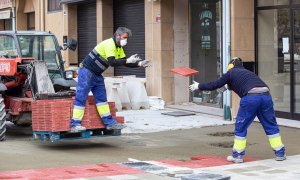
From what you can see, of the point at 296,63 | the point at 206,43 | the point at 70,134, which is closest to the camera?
the point at 70,134

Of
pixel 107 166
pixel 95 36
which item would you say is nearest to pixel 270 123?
pixel 107 166

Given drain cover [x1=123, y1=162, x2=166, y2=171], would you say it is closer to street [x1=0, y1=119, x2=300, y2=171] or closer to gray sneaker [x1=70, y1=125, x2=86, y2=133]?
street [x1=0, y1=119, x2=300, y2=171]

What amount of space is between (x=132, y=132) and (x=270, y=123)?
13.8ft

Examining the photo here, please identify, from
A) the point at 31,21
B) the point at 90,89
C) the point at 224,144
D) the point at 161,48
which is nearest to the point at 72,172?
the point at 90,89

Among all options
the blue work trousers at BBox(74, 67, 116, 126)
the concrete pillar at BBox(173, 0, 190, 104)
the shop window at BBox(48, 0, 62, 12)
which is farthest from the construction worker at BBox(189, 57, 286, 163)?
the shop window at BBox(48, 0, 62, 12)

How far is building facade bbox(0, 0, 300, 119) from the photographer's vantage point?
1419 centimetres

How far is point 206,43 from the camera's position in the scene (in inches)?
686

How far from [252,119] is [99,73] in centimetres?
295

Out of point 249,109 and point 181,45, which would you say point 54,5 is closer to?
point 181,45

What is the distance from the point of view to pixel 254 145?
11.0m

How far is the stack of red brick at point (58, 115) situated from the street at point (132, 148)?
453 mm

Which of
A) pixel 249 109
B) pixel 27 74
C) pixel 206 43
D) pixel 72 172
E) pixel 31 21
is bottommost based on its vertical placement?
pixel 72 172

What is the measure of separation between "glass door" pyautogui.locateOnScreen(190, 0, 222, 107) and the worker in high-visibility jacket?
263 inches

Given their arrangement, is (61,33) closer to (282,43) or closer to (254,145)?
(282,43)
